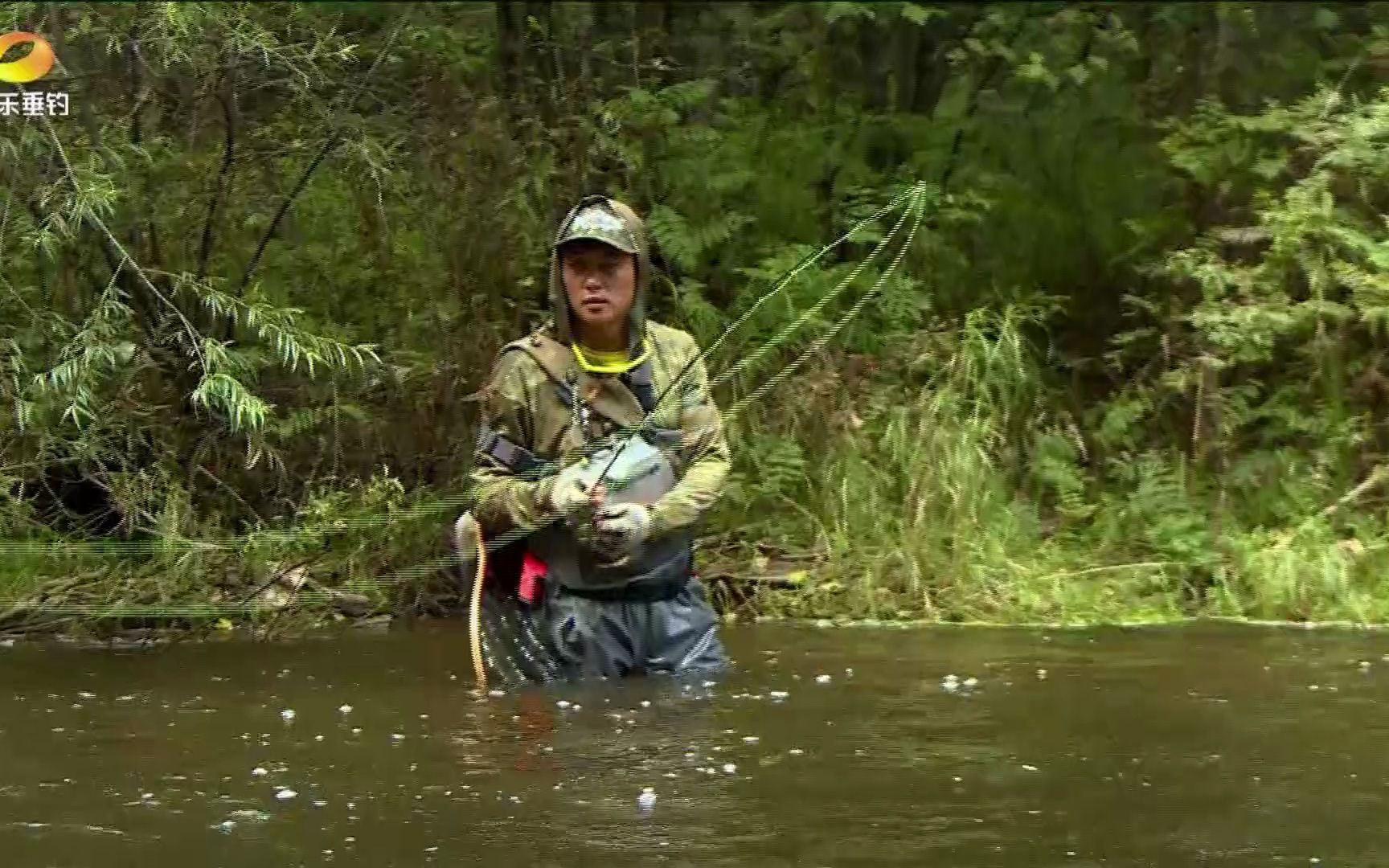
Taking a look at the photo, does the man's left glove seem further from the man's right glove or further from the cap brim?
the cap brim

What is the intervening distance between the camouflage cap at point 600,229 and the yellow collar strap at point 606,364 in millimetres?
350

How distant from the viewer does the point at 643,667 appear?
504cm

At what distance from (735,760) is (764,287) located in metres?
4.14

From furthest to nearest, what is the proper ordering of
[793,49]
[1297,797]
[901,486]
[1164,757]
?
[793,49] → [901,486] → [1164,757] → [1297,797]

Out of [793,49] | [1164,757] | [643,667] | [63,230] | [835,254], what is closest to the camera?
[1164,757]

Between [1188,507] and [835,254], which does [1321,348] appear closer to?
[1188,507]

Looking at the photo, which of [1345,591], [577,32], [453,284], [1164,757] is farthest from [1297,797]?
[577,32]

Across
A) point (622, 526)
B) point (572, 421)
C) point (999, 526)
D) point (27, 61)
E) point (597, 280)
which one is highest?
point (27, 61)

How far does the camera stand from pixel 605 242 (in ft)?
16.7

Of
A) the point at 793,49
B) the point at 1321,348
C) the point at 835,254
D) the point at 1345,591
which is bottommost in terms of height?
the point at 1345,591

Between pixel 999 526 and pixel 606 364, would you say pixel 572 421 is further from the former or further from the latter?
pixel 999 526

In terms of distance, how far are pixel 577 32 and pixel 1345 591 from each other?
4.81m

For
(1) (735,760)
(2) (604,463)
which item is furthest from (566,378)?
(1) (735,760)

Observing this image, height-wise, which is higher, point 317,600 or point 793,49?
point 793,49
